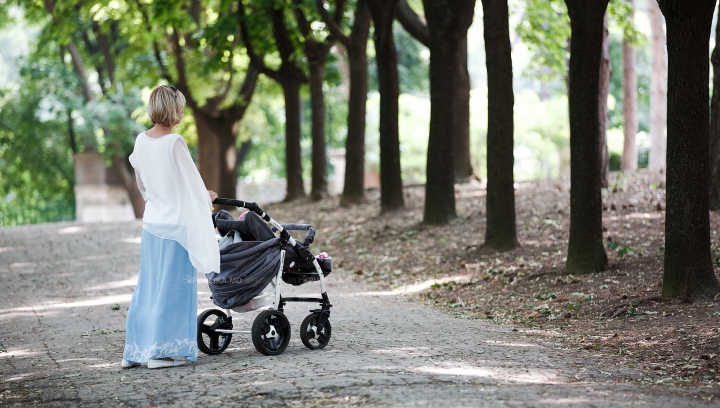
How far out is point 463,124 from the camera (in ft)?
66.1

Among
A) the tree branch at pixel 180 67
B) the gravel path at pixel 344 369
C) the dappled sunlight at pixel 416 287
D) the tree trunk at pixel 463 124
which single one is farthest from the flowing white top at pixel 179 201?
the tree branch at pixel 180 67

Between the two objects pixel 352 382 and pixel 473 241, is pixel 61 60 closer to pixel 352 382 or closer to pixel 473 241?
pixel 473 241

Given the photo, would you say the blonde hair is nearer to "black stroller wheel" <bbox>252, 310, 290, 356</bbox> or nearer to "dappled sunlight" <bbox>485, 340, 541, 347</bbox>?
"black stroller wheel" <bbox>252, 310, 290, 356</bbox>

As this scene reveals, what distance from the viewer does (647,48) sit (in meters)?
48.3

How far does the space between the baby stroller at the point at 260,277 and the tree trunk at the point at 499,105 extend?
19.0 feet

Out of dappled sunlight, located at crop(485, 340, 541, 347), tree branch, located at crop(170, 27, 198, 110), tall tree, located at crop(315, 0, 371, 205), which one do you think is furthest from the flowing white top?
tree branch, located at crop(170, 27, 198, 110)

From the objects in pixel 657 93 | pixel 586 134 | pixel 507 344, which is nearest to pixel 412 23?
pixel 586 134

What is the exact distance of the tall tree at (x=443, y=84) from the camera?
14609 mm

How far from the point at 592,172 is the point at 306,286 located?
14.9 feet

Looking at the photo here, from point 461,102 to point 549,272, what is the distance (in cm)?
952

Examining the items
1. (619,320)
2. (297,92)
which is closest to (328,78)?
(297,92)

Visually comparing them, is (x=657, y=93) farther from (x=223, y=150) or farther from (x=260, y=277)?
(x=260, y=277)

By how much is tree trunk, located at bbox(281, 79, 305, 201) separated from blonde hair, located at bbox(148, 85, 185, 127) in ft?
50.5

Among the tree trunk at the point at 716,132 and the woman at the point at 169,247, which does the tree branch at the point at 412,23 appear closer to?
the tree trunk at the point at 716,132
